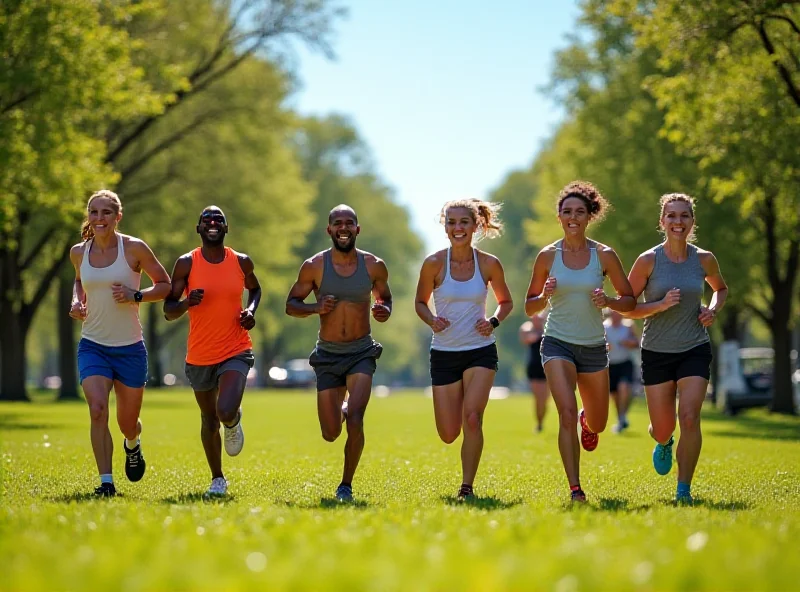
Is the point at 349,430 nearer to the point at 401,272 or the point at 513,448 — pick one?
the point at 513,448

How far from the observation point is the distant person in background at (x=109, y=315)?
443 inches

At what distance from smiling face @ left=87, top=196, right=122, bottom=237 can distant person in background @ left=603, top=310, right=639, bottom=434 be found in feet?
40.4

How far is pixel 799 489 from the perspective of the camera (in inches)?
482

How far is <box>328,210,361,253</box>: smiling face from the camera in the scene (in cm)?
1116

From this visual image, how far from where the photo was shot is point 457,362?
1132cm

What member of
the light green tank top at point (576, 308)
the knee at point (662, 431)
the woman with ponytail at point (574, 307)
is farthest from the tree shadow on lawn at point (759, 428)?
the light green tank top at point (576, 308)

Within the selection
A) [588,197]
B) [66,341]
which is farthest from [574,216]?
[66,341]

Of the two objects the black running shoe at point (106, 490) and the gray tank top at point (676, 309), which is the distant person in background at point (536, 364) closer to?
the gray tank top at point (676, 309)

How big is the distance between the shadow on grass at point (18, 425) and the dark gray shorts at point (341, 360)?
13371 millimetres

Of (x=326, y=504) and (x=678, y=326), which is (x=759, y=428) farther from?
(x=326, y=504)

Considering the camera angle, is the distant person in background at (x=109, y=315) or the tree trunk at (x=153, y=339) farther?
the tree trunk at (x=153, y=339)

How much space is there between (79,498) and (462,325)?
11.0 feet

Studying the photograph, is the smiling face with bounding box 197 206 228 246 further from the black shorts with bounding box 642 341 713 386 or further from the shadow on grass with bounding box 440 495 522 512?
the black shorts with bounding box 642 341 713 386

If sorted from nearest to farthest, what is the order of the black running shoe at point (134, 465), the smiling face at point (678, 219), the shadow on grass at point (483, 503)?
1. the shadow on grass at point (483, 503)
2. the smiling face at point (678, 219)
3. the black running shoe at point (134, 465)
